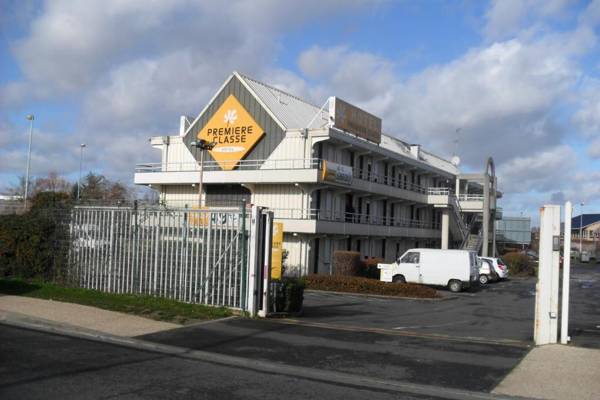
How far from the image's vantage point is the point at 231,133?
131 feet

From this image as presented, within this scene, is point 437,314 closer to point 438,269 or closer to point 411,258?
point 438,269

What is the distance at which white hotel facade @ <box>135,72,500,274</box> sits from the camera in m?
36.4

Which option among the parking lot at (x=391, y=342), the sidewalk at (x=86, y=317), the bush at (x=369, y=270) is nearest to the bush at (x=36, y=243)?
the sidewalk at (x=86, y=317)

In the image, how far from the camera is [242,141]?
129ft

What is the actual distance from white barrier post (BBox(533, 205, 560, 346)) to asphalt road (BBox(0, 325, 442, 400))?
15.6ft

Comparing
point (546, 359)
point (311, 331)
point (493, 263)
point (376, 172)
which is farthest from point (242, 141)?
point (546, 359)

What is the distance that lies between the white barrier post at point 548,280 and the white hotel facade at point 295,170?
76.4 ft

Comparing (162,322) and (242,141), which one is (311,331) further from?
(242,141)

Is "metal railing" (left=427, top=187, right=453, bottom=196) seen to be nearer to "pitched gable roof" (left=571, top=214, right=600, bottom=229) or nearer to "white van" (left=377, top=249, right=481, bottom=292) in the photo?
"white van" (left=377, top=249, right=481, bottom=292)

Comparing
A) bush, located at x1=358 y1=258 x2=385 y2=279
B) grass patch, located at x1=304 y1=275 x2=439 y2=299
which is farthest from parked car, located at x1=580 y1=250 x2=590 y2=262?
grass patch, located at x1=304 y1=275 x2=439 y2=299

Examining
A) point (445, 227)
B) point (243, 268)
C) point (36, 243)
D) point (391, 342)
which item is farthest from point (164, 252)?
point (445, 227)

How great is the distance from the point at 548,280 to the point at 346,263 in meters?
21.3

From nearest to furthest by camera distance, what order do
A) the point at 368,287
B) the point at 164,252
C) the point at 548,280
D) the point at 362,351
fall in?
1. the point at 362,351
2. the point at 548,280
3. the point at 164,252
4. the point at 368,287

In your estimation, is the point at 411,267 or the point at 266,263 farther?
the point at 411,267
